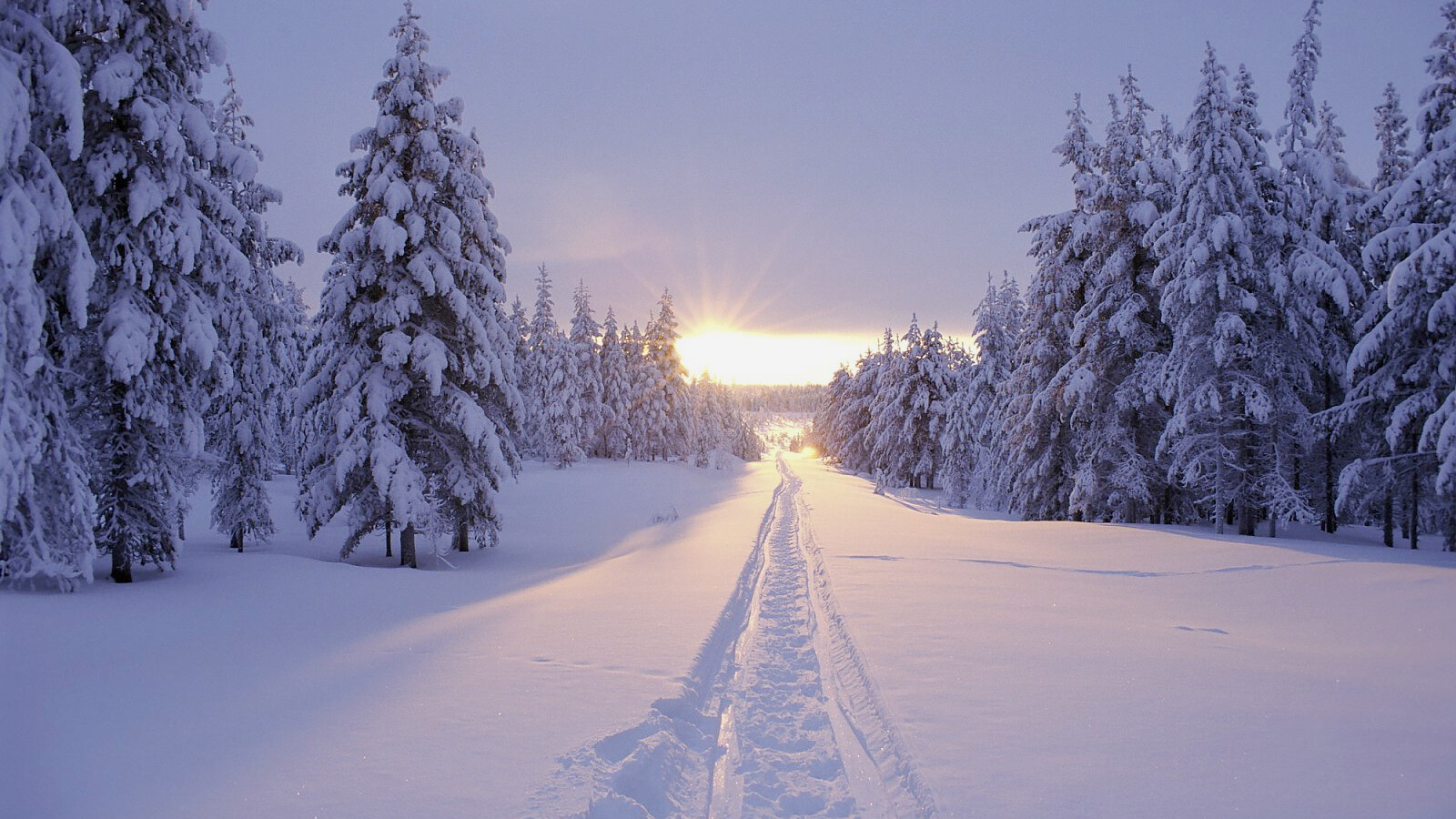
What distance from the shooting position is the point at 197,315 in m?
11.1

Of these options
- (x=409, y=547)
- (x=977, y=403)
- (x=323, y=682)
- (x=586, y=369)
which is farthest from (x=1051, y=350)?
(x=586, y=369)

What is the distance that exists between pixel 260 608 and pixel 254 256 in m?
11.0

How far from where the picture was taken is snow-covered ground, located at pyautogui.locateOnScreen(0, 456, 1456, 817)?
441 cm

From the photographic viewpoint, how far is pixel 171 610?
9.41m

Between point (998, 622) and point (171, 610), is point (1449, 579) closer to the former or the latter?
point (998, 622)

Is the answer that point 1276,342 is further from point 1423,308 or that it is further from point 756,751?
point 756,751

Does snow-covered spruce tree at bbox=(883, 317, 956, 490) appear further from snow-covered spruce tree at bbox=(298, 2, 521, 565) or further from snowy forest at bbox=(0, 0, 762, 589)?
snow-covered spruce tree at bbox=(298, 2, 521, 565)

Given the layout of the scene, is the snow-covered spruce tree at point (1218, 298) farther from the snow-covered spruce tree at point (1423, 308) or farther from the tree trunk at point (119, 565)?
the tree trunk at point (119, 565)

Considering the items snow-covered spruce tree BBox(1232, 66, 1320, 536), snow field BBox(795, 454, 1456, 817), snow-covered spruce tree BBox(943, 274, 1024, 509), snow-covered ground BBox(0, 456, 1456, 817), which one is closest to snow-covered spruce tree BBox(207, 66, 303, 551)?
snow-covered ground BBox(0, 456, 1456, 817)

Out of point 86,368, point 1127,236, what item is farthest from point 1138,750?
point 1127,236

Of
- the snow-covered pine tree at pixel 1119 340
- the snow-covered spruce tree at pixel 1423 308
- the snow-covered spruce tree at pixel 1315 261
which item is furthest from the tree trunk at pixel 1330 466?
the snow-covered pine tree at pixel 1119 340

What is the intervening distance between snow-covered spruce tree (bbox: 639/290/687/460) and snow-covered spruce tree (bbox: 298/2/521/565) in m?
38.1

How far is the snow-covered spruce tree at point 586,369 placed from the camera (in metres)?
50.0

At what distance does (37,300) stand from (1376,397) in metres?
28.7
